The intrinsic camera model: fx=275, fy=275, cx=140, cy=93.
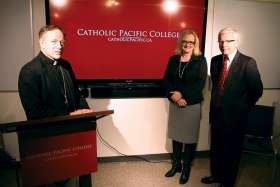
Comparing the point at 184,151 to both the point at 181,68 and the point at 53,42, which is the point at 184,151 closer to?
the point at 181,68

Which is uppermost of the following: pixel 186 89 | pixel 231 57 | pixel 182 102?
pixel 231 57

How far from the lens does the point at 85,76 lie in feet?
10.5

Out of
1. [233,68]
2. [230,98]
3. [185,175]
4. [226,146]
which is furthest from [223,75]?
[185,175]

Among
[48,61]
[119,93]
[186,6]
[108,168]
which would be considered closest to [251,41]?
[186,6]

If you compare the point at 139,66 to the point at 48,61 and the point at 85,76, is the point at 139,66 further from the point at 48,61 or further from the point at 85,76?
the point at 48,61

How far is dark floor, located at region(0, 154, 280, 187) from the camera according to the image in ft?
9.80

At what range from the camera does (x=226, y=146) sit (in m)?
2.72

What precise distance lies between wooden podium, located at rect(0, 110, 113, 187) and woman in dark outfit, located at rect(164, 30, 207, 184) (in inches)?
53.5

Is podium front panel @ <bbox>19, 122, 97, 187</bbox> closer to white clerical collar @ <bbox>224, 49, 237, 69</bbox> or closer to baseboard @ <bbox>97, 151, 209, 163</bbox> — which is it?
white clerical collar @ <bbox>224, 49, 237, 69</bbox>

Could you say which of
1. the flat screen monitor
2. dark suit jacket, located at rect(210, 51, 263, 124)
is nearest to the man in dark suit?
dark suit jacket, located at rect(210, 51, 263, 124)

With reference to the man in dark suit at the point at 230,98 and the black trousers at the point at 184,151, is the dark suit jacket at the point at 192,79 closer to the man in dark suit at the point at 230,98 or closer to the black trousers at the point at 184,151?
the man in dark suit at the point at 230,98

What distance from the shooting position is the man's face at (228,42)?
2488 millimetres

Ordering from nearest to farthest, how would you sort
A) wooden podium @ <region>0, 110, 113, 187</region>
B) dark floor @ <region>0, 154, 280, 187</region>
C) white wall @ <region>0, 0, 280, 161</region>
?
wooden podium @ <region>0, 110, 113, 187</region> < dark floor @ <region>0, 154, 280, 187</region> < white wall @ <region>0, 0, 280, 161</region>

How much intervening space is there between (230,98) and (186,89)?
47 centimetres
